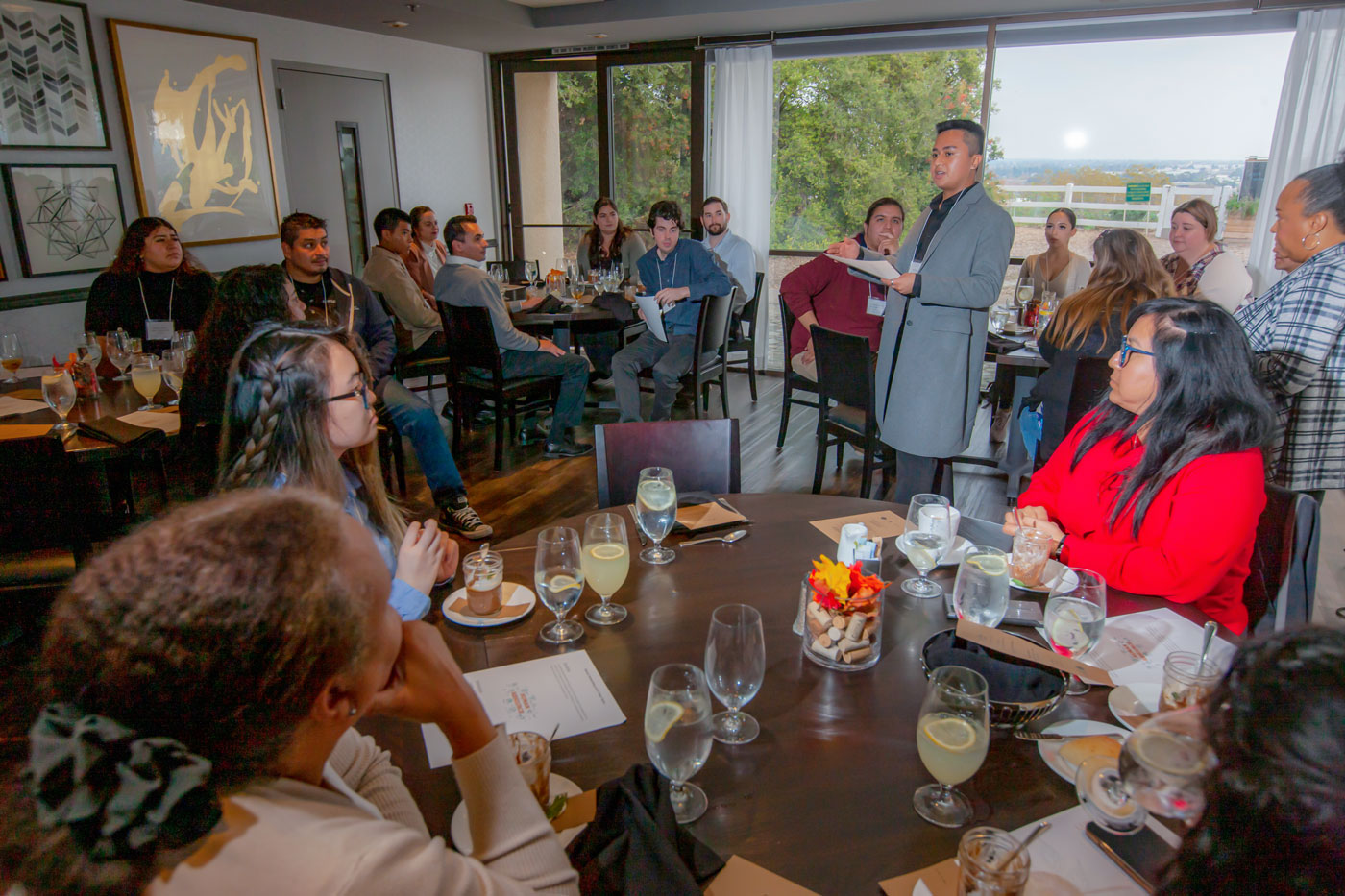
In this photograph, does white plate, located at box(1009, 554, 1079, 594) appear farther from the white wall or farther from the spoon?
the white wall

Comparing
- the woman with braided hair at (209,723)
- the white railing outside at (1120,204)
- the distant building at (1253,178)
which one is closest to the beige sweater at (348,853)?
the woman with braided hair at (209,723)

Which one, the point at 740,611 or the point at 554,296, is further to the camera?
the point at 554,296

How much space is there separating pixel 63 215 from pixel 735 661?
5.24m

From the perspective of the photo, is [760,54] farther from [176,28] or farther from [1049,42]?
[176,28]

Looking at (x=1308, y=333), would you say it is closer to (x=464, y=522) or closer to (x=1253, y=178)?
(x=464, y=522)

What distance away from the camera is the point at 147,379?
2.71 meters

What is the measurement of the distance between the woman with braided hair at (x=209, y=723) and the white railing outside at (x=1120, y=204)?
6.15 metres

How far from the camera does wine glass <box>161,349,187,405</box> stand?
2.84 m

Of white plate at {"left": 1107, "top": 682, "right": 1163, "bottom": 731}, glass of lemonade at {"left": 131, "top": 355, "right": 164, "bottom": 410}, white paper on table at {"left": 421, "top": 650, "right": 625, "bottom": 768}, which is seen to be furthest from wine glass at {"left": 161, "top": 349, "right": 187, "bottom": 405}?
white plate at {"left": 1107, "top": 682, "right": 1163, "bottom": 731}

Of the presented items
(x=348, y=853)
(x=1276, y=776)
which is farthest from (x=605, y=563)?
(x=1276, y=776)

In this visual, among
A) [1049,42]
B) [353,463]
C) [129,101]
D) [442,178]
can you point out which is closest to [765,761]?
[353,463]

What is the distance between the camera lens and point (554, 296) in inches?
197

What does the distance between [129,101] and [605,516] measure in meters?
5.11

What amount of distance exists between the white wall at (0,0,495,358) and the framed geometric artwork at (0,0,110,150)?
0.07 metres
